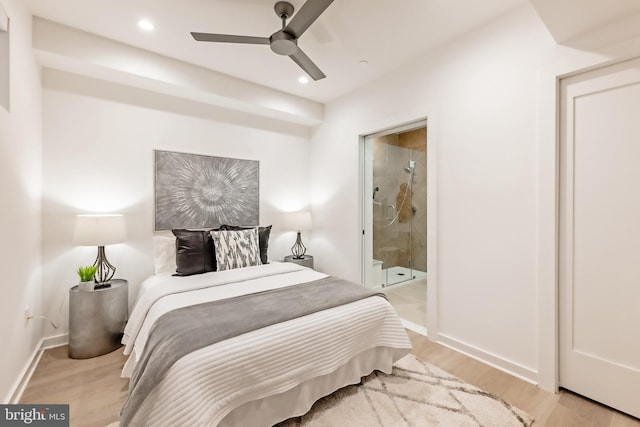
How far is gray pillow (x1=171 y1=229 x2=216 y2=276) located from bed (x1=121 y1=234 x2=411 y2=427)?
9.5 inches

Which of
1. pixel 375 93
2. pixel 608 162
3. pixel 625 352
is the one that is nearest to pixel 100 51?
pixel 375 93

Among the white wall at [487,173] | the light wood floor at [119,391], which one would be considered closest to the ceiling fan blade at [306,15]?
the white wall at [487,173]

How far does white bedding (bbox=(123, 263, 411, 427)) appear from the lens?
132 cm

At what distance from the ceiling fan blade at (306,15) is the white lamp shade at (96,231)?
218cm

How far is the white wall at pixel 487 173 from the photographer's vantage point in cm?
208

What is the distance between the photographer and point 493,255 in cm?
229

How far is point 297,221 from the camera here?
12.7ft

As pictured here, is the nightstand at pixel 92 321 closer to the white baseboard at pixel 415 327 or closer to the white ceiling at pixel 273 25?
the white ceiling at pixel 273 25

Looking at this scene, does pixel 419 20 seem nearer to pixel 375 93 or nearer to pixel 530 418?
pixel 375 93

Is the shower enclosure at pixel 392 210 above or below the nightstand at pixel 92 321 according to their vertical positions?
above

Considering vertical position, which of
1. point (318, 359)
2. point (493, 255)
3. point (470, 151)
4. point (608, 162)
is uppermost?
point (470, 151)

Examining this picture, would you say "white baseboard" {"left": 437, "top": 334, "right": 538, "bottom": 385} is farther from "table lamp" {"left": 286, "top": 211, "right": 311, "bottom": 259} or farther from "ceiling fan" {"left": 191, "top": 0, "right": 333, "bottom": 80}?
"ceiling fan" {"left": 191, "top": 0, "right": 333, "bottom": 80}

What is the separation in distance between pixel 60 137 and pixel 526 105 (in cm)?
402

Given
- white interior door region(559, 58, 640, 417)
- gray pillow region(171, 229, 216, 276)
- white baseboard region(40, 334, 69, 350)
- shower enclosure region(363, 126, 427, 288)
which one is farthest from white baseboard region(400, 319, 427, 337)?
white baseboard region(40, 334, 69, 350)
